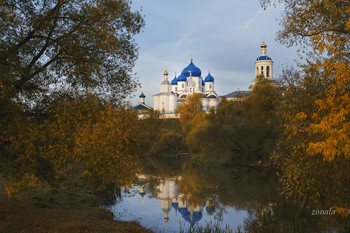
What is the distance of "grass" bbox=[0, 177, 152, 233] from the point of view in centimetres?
666

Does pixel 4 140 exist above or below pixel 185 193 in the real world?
above

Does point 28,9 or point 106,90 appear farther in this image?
point 106,90

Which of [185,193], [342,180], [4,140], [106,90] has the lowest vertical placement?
[185,193]

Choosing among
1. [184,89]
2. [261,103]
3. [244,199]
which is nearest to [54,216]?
[244,199]

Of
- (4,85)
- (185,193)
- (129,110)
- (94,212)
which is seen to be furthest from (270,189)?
(4,85)

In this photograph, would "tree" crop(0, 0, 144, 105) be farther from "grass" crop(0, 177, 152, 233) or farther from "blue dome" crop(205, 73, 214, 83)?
"blue dome" crop(205, 73, 214, 83)

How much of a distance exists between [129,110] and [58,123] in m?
1.63

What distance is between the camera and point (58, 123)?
6.16 metres

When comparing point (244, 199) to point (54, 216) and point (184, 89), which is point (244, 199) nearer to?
point (54, 216)

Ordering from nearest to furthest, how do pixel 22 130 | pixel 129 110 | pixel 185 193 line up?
pixel 22 130 → pixel 129 110 → pixel 185 193

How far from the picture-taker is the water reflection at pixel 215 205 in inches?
369

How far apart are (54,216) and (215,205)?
6599mm

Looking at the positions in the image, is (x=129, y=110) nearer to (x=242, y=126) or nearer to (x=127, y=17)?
(x=127, y=17)

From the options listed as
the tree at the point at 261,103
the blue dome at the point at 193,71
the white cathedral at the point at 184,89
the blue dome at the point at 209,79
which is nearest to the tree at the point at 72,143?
the tree at the point at 261,103
